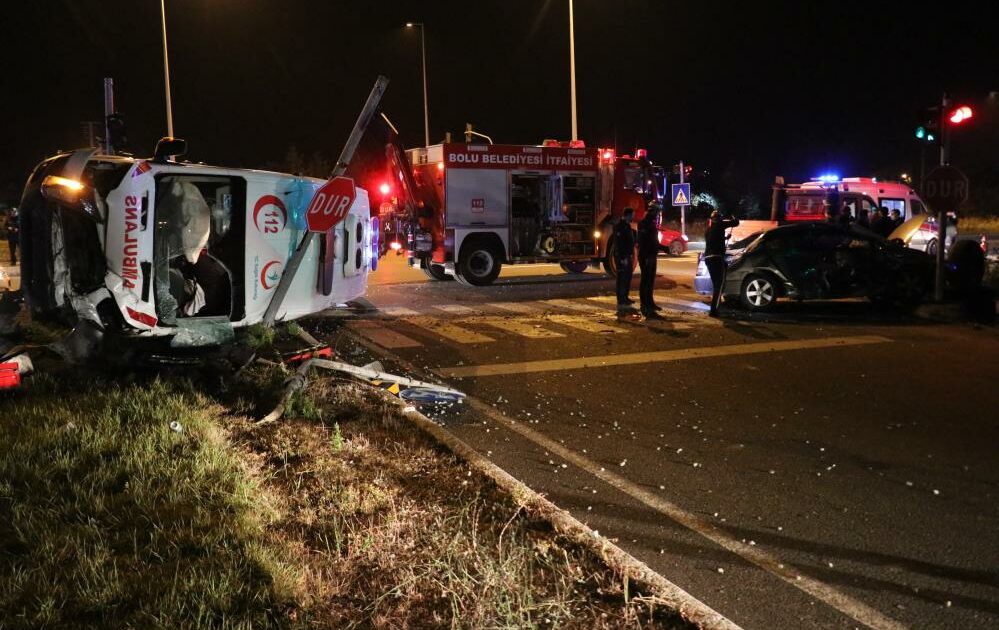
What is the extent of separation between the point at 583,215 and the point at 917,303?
25.2 feet

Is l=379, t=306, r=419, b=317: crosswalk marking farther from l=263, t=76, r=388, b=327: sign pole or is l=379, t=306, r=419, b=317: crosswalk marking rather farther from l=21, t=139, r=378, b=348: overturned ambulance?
l=263, t=76, r=388, b=327: sign pole

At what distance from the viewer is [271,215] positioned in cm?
809

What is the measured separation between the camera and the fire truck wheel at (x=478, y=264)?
674 inches

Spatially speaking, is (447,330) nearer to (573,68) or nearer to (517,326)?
(517,326)

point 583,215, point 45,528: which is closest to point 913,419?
point 45,528

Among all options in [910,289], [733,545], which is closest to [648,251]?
[910,289]

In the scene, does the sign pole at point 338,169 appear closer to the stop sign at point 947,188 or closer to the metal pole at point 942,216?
the stop sign at point 947,188

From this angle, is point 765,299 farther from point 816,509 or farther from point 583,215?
point 816,509

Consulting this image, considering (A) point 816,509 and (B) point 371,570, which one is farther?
(A) point 816,509

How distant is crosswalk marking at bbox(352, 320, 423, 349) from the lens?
1016cm

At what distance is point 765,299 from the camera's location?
12.8 meters

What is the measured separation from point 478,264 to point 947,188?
894 centimetres

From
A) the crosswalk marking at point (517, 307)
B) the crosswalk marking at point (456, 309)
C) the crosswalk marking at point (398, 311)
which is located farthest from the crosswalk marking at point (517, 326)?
the crosswalk marking at point (398, 311)

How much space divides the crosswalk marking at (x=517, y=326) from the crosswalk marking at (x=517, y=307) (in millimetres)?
827
